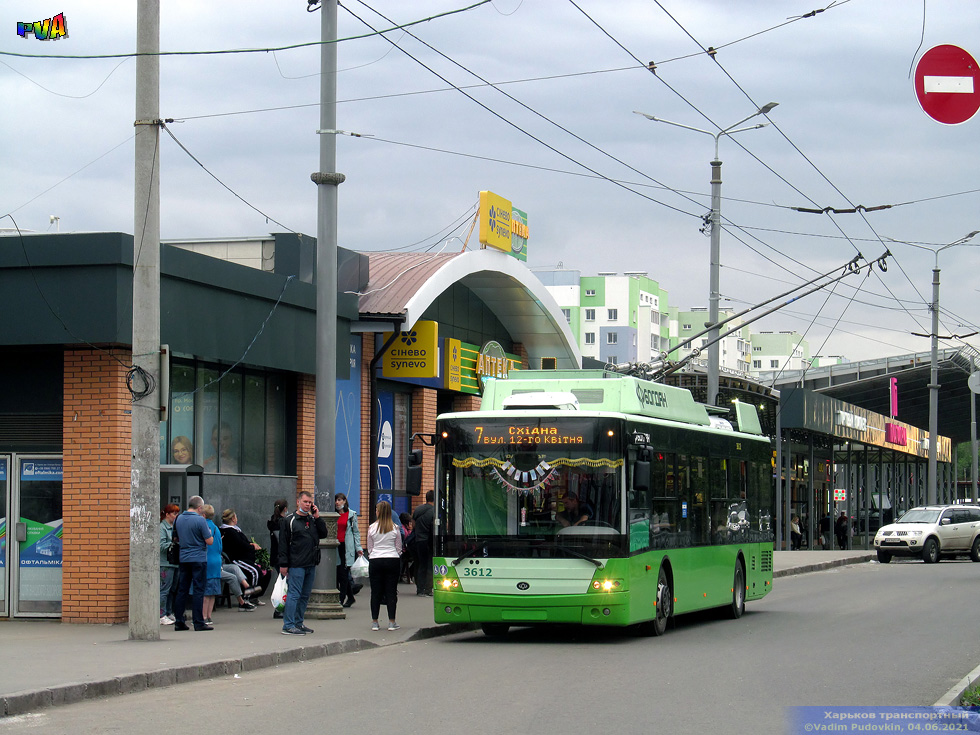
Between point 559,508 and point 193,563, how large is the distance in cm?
428

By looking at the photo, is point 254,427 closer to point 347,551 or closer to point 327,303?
point 347,551

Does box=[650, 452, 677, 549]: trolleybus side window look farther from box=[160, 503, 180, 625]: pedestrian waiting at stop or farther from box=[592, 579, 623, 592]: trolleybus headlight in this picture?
box=[160, 503, 180, 625]: pedestrian waiting at stop

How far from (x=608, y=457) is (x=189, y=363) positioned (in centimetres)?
715

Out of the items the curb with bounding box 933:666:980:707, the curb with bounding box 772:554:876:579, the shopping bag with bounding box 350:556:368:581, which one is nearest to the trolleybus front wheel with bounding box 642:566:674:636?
the shopping bag with bounding box 350:556:368:581

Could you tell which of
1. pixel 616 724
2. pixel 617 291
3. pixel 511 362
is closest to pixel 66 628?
pixel 616 724

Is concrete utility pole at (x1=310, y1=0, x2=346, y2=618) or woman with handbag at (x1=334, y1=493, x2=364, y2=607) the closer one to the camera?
concrete utility pole at (x1=310, y1=0, x2=346, y2=618)

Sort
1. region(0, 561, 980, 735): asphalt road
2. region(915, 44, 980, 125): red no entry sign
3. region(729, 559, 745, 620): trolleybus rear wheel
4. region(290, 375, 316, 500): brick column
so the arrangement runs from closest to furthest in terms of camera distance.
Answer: region(0, 561, 980, 735): asphalt road → region(915, 44, 980, 125): red no entry sign → region(729, 559, 745, 620): trolleybus rear wheel → region(290, 375, 316, 500): brick column

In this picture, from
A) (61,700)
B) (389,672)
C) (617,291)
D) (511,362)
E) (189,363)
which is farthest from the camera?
(617,291)

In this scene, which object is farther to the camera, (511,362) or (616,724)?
(511,362)

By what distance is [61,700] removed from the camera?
1030 cm

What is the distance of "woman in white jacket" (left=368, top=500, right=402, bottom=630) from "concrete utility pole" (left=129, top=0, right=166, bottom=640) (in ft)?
9.33

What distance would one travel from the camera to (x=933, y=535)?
1483 inches

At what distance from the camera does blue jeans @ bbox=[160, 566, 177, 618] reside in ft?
54.5

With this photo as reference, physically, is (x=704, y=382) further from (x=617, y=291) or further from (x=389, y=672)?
(x=617, y=291)
